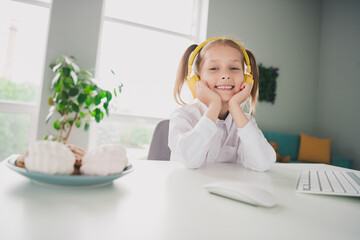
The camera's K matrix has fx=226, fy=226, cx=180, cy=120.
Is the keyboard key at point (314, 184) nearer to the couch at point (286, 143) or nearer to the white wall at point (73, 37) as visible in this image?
the white wall at point (73, 37)

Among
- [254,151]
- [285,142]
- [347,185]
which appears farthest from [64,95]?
[285,142]

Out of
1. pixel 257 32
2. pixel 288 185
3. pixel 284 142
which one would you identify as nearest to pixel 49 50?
pixel 288 185

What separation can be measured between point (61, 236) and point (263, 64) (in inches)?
164

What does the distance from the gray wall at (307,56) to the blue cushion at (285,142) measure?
0.31 m

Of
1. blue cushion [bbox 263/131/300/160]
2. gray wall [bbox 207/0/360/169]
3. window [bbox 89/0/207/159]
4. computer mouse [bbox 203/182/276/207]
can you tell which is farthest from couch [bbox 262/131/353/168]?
computer mouse [bbox 203/182/276/207]

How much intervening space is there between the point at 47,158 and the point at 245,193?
37cm

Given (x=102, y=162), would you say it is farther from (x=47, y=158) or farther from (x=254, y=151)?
(x=254, y=151)

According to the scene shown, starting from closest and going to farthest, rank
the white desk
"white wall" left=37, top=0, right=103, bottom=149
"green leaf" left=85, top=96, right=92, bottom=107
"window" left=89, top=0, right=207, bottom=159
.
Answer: the white desk < "green leaf" left=85, top=96, right=92, bottom=107 < "white wall" left=37, top=0, right=103, bottom=149 < "window" left=89, top=0, right=207, bottom=159

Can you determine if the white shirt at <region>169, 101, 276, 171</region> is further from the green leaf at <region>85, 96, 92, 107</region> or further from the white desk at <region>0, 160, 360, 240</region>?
the green leaf at <region>85, 96, 92, 107</region>

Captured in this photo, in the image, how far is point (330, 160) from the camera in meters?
3.57

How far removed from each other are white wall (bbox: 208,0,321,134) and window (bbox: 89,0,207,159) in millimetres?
556

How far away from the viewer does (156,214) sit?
359 millimetres

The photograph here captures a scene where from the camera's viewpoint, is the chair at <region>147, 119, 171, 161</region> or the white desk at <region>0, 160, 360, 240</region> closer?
the white desk at <region>0, 160, 360, 240</region>

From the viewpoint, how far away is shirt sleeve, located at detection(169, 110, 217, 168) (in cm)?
83
